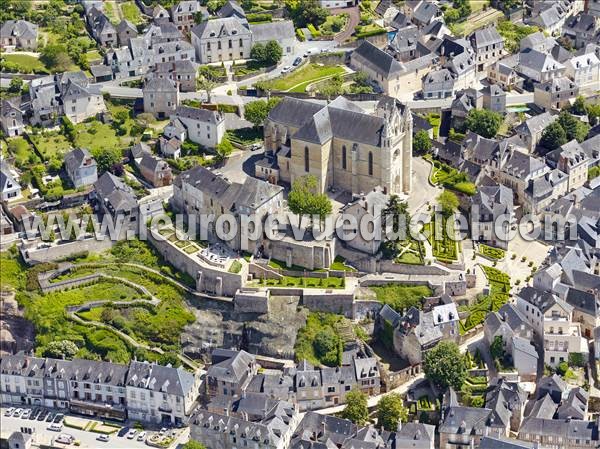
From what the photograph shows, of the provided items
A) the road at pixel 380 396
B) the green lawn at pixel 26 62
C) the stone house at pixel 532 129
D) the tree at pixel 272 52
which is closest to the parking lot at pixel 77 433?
the road at pixel 380 396

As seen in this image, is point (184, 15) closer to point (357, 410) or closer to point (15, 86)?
point (15, 86)

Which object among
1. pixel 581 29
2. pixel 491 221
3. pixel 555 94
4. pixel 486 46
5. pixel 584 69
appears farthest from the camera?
pixel 581 29

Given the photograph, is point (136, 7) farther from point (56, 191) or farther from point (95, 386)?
point (95, 386)

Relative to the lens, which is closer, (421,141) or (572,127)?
(421,141)

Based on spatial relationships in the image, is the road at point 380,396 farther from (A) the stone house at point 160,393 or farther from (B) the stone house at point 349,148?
(B) the stone house at point 349,148

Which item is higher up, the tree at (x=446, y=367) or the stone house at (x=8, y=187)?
the stone house at (x=8, y=187)

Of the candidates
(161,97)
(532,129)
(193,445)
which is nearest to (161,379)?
(193,445)
